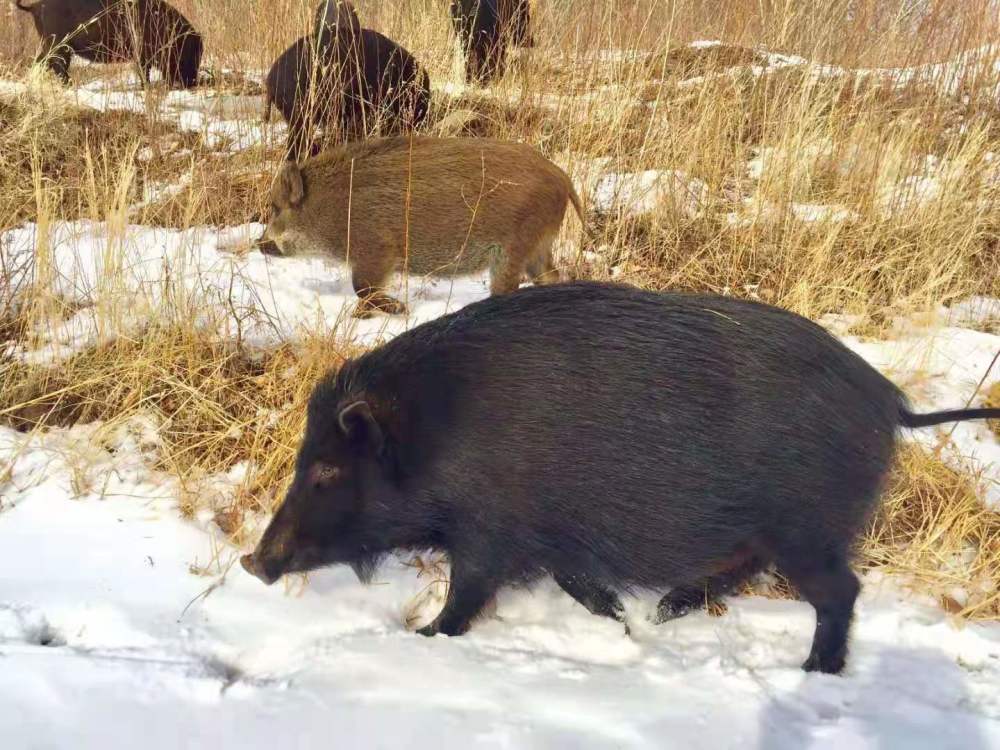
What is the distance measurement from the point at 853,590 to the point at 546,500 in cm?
84

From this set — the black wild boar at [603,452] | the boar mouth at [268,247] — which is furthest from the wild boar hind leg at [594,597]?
the boar mouth at [268,247]

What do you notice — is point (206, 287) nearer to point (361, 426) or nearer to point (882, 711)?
point (361, 426)

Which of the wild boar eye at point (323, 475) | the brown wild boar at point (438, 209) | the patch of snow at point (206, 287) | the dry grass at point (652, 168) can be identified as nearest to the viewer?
the wild boar eye at point (323, 475)

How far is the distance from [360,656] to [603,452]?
0.80 meters

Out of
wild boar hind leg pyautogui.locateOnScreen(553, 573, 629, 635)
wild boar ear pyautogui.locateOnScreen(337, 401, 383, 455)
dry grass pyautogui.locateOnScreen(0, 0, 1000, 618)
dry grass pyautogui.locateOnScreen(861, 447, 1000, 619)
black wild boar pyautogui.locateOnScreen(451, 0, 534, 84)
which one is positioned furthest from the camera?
black wild boar pyautogui.locateOnScreen(451, 0, 534, 84)

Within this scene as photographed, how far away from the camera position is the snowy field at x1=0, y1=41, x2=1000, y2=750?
1835 millimetres

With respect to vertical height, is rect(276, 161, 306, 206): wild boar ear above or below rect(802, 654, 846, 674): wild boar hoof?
above

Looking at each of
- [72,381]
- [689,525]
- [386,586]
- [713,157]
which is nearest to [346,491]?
[386,586]

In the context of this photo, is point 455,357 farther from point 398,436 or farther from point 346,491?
point 346,491

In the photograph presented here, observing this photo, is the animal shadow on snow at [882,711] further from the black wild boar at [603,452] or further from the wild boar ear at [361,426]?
the wild boar ear at [361,426]

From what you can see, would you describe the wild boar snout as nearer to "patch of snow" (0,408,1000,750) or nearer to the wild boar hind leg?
"patch of snow" (0,408,1000,750)

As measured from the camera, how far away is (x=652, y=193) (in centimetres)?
494

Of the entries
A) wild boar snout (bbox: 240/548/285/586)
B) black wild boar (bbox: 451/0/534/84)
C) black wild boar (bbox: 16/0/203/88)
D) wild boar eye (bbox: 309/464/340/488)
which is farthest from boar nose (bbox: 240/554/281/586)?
black wild boar (bbox: 16/0/203/88)

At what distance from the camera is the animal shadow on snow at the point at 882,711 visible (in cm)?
186
